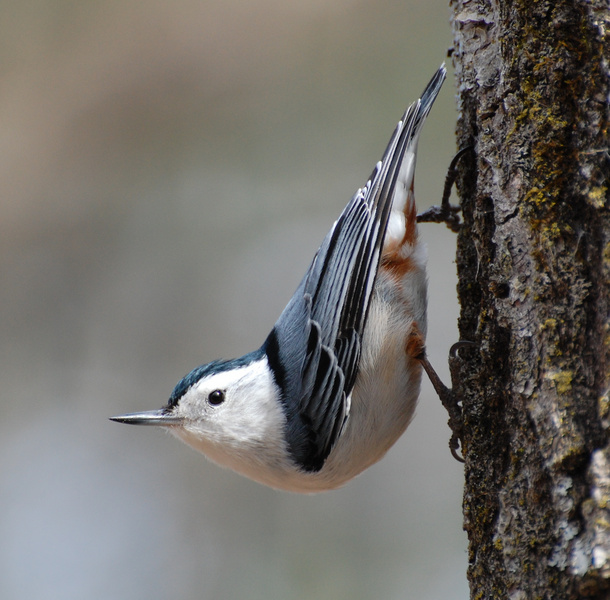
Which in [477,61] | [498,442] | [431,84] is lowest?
[498,442]

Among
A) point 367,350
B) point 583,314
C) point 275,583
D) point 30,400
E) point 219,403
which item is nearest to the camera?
point 583,314

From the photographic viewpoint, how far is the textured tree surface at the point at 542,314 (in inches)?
46.3

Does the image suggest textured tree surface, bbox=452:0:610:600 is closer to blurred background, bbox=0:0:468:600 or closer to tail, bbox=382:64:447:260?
tail, bbox=382:64:447:260

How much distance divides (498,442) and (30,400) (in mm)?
3162

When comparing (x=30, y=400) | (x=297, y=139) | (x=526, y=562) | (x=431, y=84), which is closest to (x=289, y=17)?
Result: (x=297, y=139)

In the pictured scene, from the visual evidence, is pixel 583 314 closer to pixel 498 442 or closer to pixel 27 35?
pixel 498 442

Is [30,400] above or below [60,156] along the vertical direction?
below

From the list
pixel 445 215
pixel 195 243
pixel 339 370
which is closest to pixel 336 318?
pixel 339 370

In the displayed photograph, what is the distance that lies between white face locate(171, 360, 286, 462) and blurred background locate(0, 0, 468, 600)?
4.40 feet

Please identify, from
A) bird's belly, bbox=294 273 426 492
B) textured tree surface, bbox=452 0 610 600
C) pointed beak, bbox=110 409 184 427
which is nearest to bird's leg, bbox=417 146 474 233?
bird's belly, bbox=294 273 426 492

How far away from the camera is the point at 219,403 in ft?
7.08

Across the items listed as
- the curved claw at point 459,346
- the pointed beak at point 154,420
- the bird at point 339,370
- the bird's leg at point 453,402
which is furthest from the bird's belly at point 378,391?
the pointed beak at point 154,420

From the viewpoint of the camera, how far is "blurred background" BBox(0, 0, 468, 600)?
347 centimetres

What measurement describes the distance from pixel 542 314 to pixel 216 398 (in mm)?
1167
